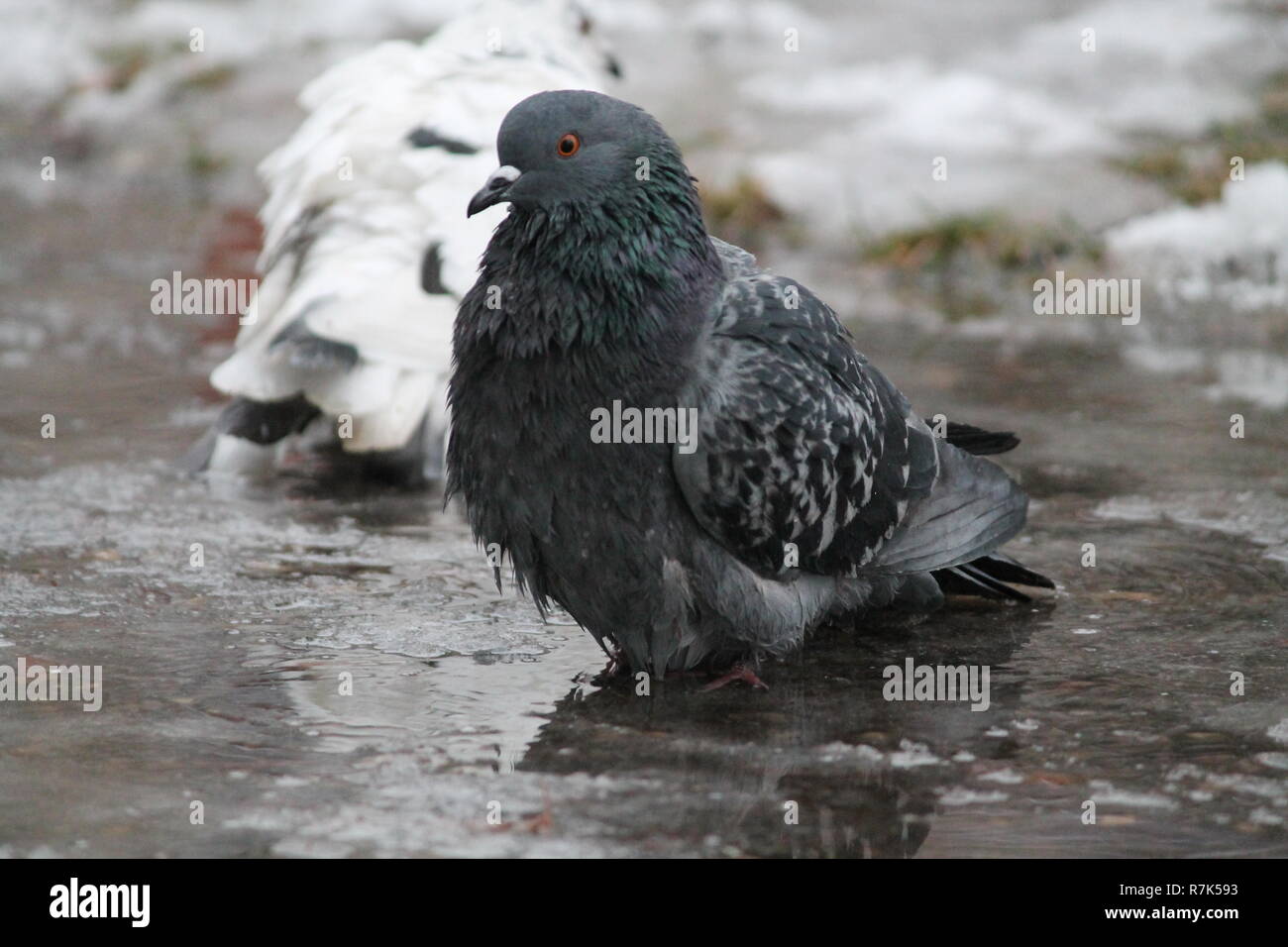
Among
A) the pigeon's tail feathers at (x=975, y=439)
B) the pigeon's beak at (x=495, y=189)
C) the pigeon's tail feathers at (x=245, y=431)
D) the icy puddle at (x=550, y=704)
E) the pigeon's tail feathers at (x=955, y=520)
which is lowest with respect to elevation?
the icy puddle at (x=550, y=704)

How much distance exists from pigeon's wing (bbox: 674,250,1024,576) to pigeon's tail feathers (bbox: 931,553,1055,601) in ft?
0.35

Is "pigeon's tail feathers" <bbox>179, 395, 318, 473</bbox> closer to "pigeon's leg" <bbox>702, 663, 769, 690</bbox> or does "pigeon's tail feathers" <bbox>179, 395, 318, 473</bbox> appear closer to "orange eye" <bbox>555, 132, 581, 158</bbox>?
"orange eye" <bbox>555, 132, 581, 158</bbox>

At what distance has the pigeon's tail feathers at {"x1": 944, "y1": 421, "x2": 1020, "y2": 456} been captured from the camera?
4.62 m

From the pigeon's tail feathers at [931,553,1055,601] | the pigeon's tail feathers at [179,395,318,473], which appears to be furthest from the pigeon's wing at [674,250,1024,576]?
the pigeon's tail feathers at [179,395,318,473]

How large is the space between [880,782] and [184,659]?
167cm

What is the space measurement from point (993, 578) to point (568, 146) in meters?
1.62

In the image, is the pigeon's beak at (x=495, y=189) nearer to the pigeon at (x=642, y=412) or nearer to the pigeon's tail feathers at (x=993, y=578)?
the pigeon at (x=642, y=412)

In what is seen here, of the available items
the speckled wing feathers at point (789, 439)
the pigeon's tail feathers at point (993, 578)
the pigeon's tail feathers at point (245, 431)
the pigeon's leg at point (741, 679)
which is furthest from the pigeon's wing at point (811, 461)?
the pigeon's tail feathers at point (245, 431)

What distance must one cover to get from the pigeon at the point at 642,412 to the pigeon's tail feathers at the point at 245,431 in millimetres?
1952

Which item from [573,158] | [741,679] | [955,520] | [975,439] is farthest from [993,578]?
[573,158]

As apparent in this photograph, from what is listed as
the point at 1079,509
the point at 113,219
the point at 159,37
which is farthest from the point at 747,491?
the point at 159,37

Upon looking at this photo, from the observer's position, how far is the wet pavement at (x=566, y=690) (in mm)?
3092

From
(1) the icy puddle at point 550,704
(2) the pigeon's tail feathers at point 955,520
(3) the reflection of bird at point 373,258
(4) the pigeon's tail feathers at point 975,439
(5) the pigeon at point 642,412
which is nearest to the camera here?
(1) the icy puddle at point 550,704
